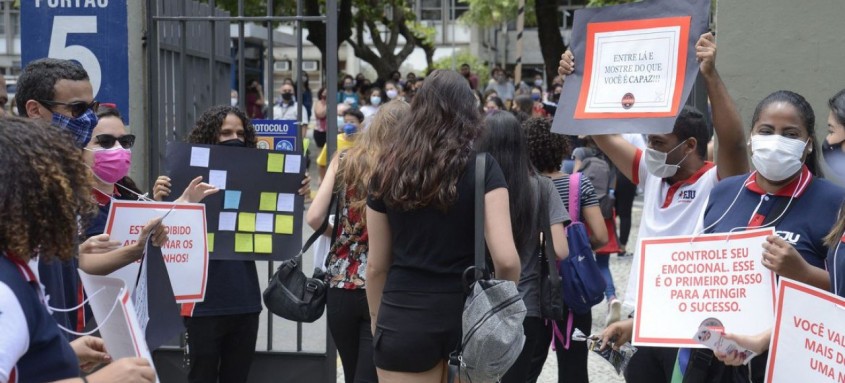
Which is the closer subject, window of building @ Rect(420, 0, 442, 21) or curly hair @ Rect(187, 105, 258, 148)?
curly hair @ Rect(187, 105, 258, 148)

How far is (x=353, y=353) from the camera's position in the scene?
4660 mm

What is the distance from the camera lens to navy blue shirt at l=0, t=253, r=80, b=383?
2184 millimetres

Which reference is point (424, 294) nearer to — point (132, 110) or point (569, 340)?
point (569, 340)

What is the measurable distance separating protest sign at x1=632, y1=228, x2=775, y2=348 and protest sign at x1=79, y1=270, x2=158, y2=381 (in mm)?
1766

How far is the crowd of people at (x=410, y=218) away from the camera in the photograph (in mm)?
2383

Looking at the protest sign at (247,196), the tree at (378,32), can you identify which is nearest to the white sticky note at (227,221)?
the protest sign at (247,196)

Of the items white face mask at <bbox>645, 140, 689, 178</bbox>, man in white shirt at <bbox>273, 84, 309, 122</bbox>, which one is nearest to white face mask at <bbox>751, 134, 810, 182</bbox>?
white face mask at <bbox>645, 140, 689, 178</bbox>

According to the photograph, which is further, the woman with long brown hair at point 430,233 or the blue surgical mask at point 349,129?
the blue surgical mask at point 349,129

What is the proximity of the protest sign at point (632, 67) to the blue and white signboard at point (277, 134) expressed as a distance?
1.81m

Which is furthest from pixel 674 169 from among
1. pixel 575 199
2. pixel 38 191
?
pixel 38 191

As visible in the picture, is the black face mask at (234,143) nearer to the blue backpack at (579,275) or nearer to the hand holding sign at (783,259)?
the blue backpack at (579,275)

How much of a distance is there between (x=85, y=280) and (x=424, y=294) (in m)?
1.48

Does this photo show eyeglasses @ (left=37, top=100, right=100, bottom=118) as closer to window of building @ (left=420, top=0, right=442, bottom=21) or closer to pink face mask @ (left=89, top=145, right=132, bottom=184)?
pink face mask @ (left=89, top=145, right=132, bottom=184)

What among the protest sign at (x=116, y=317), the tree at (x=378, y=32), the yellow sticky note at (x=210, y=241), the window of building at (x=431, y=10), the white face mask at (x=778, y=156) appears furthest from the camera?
the window of building at (x=431, y=10)
